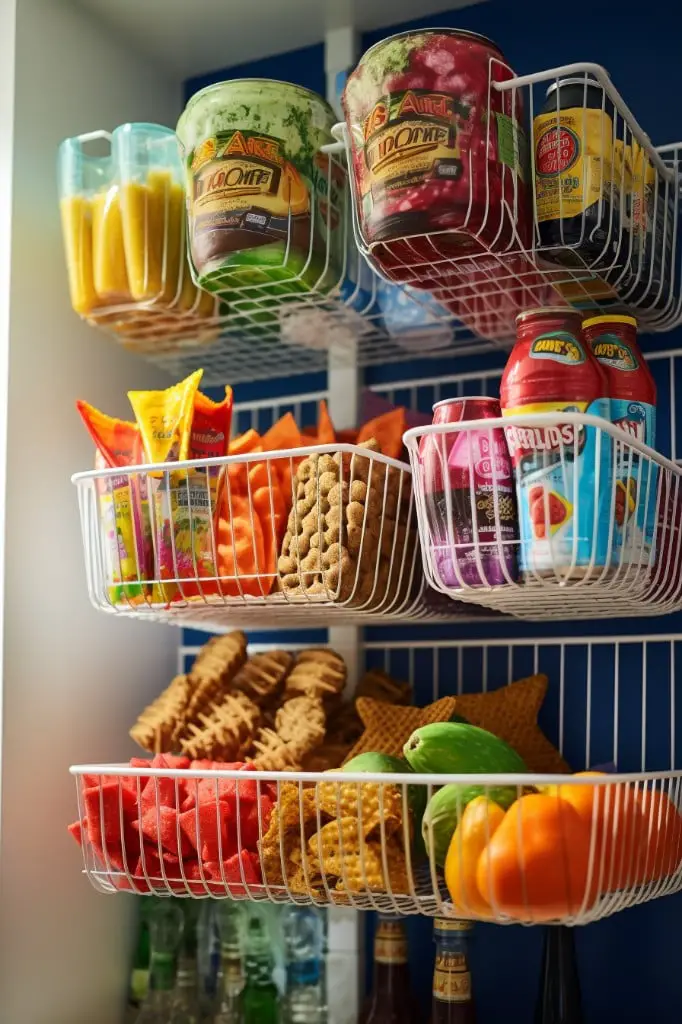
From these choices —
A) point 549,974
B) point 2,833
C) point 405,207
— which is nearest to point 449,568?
point 405,207

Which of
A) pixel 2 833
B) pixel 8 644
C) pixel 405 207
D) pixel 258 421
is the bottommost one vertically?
pixel 2 833

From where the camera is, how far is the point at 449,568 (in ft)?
3.69

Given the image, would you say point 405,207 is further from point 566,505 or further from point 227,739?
point 227,739

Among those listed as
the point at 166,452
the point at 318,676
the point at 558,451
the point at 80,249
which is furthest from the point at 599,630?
the point at 80,249

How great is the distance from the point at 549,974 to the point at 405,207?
785mm

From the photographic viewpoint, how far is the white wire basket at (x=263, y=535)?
1.23m

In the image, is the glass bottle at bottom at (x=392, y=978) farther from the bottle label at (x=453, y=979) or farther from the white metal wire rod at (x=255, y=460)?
the white metal wire rod at (x=255, y=460)

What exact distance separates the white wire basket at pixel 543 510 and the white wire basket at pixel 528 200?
192mm

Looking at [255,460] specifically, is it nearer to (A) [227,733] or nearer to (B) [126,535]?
(B) [126,535]

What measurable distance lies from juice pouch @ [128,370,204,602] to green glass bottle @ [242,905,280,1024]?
1.52 ft

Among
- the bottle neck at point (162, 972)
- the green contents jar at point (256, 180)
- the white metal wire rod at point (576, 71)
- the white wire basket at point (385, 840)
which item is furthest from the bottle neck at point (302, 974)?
the white metal wire rod at point (576, 71)

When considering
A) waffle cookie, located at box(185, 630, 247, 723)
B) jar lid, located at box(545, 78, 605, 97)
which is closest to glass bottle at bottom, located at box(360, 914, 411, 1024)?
waffle cookie, located at box(185, 630, 247, 723)

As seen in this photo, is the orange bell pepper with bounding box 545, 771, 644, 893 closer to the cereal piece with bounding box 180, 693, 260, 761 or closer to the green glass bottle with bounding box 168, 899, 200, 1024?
the cereal piece with bounding box 180, 693, 260, 761

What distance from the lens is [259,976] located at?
4.86 feet
